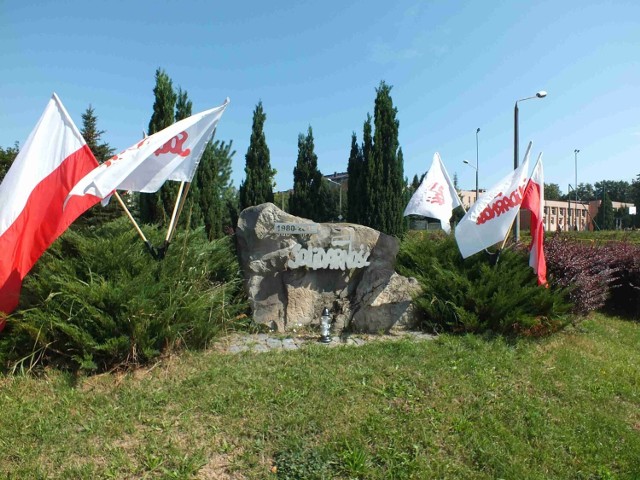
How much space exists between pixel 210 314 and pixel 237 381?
114 cm

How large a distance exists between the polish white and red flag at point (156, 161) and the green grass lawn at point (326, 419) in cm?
187

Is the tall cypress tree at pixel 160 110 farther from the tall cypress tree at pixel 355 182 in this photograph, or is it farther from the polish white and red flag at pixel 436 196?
the tall cypress tree at pixel 355 182

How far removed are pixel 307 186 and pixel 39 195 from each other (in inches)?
557

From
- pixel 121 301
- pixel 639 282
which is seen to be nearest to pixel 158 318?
pixel 121 301

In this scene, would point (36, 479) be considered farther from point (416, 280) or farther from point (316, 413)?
point (416, 280)

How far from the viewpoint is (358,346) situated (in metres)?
5.39

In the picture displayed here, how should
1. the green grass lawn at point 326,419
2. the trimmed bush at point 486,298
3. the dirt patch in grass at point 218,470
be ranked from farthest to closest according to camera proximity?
the trimmed bush at point 486,298 < the green grass lawn at point 326,419 < the dirt patch in grass at point 218,470

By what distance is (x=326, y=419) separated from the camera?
3.77 m

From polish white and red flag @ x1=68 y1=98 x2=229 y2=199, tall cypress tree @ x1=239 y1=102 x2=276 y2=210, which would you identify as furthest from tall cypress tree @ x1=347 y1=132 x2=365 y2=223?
polish white and red flag @ x1=68 y1=98 x2=229 y2=199

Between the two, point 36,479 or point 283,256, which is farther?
point 283,256

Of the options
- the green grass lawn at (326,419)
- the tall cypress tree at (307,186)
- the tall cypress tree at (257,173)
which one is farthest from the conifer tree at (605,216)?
the green grass lawn at (326,419)

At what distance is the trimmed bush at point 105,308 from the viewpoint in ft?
14.5

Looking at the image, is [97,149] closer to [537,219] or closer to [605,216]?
[537,219]

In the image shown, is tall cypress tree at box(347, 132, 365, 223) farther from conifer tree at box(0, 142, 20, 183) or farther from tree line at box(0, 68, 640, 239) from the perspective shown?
conifer tree at box(0, 142, 20, 183)
